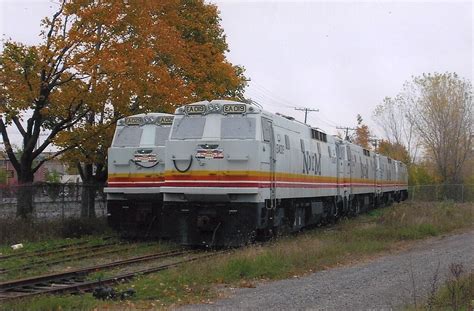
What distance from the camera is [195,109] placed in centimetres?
1656

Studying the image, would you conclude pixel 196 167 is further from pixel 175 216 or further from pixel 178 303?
pixel 178 303

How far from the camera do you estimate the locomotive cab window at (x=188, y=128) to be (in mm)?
16234

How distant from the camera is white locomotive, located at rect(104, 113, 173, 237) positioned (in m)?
19.1

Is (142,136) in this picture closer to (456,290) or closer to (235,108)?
(235,108)

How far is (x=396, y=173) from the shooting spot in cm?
4662

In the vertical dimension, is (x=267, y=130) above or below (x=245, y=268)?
above

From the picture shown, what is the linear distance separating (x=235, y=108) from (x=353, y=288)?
7.25 m

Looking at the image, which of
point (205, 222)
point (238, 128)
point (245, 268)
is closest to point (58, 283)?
point (245, 268)

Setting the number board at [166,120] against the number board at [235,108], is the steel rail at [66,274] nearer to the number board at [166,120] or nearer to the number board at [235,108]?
the number board at [235,108]

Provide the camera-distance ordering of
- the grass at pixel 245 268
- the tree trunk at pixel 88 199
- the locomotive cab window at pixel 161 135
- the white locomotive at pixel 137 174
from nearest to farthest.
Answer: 1. the grass at pixel 245 268
2. the white locomotive at pixel 137 174
3. the locomotive cab window at pixel 161 135
4. the tree trunk at pixel 88 199

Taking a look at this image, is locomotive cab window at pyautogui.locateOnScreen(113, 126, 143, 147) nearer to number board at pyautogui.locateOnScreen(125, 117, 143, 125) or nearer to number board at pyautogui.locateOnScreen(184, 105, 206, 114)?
number board at pyautogui.locateOnScreen(125, 117, 143, 125)

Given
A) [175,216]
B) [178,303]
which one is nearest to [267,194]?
[175,216]

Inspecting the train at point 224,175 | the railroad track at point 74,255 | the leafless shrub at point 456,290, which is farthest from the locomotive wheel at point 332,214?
the leafless shrub at point 456,290

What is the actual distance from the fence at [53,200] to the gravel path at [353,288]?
11.5m
